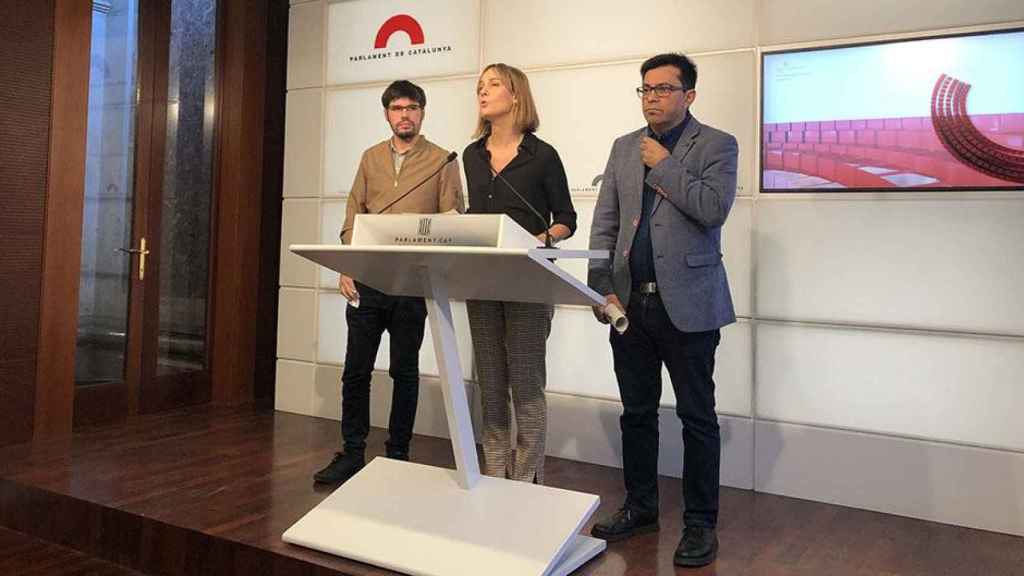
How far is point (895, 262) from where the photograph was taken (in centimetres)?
296

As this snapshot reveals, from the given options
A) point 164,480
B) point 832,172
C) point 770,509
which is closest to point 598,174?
point 832,172

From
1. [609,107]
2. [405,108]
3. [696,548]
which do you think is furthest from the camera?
[609,107]

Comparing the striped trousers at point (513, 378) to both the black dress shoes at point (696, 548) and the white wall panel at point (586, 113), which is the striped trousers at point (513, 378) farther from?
the white wall panel at point (586, 113)

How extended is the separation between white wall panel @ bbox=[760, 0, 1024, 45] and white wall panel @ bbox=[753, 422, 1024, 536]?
157 cm

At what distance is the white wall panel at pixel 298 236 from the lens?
4.41m

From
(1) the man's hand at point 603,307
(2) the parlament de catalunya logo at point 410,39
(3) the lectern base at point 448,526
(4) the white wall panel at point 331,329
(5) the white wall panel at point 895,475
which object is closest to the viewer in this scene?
(3) the lectern base at point 448,526

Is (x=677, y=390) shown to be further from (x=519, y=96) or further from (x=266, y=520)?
(x=266, y=520)

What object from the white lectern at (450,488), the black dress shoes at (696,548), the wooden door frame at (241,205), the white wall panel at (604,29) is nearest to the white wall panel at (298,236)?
the wooden door frame at (241,205)

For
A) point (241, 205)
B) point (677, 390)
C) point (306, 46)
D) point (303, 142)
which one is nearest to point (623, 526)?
point (677, 390)

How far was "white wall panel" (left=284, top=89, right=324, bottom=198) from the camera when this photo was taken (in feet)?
14.5

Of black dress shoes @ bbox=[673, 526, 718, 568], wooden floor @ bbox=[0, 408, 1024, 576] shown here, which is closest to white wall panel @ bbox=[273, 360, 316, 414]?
wooden floor @ bbox=[0, 408, 1024, 576]

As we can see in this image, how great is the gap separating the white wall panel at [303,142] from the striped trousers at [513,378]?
2.14 meters

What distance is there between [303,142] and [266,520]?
8.41 feet

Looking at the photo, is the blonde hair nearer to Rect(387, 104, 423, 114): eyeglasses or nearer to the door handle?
Rect(387, 104, 423, 114): eyeglasses
